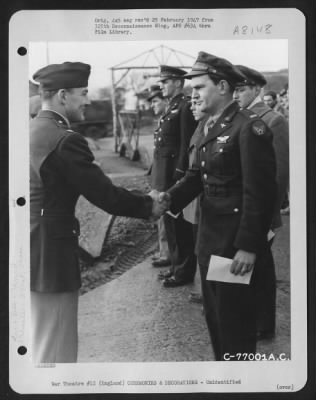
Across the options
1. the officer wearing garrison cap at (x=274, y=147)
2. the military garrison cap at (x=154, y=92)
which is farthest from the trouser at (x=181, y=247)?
the military garrison cap at (x=154, y=92)

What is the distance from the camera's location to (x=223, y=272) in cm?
127

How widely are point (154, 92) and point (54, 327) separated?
0.75 meters

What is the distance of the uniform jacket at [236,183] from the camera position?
1217 millimetres

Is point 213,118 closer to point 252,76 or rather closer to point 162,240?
point 252,76

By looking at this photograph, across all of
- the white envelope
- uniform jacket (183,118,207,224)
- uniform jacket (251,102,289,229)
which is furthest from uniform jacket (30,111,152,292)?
uniform jacket (251,102,289,229)

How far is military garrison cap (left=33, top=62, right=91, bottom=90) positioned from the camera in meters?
1.31

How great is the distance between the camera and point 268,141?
4.12ft

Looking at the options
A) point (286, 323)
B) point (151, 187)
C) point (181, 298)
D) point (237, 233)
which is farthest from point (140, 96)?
point (286, 323)

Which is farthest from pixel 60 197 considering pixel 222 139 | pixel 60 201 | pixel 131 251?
pixel 222 139

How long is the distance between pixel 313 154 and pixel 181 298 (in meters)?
0.58

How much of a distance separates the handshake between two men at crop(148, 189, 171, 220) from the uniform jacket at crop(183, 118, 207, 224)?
6 cm

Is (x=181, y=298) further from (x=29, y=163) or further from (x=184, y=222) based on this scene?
(x=29, y=163)

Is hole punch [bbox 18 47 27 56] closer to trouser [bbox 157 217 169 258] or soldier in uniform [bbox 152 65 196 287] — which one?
soldier in uniform [bbox 152 65 196 287]

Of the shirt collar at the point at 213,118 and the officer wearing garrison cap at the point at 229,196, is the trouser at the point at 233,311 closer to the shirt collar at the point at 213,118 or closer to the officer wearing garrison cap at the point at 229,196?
the officer wearing garrison cap at the point at 229,196
